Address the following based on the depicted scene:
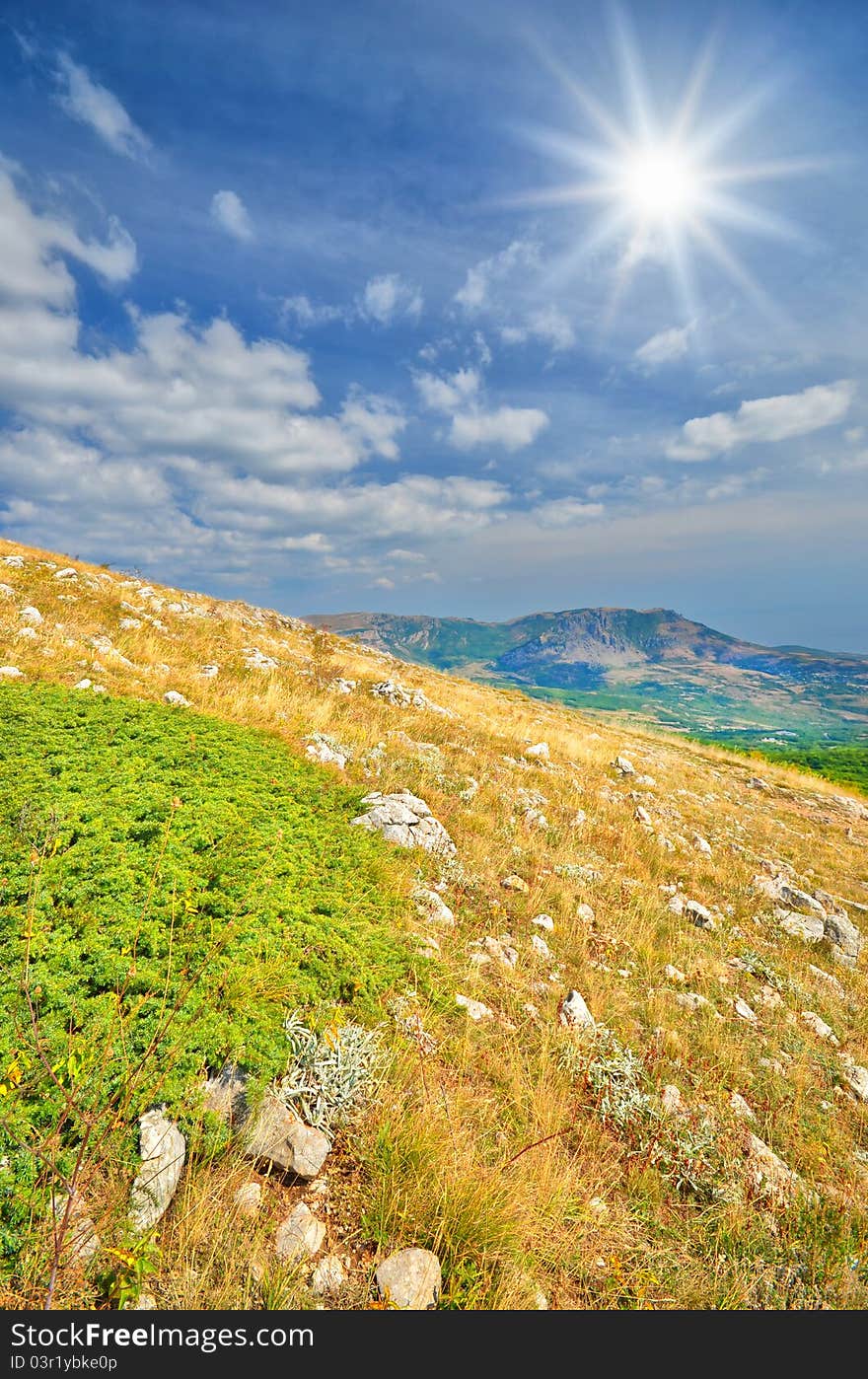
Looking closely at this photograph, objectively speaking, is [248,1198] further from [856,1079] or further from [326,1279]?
[856,1079]

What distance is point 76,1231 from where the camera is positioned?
269 cm

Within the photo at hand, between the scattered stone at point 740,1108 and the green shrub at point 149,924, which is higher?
the green shrub at point 149,924

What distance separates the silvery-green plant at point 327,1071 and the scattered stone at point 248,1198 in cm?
44

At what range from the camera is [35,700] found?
8109 mm

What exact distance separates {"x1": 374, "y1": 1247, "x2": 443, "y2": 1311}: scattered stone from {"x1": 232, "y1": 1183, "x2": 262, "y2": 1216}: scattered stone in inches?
32.0

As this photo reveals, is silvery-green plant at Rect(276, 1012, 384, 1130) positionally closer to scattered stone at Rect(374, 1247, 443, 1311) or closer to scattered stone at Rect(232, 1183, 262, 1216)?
scattered stone at Rect(232, 1183, 262, 1216)

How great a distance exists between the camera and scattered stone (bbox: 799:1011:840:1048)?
6.70 meters

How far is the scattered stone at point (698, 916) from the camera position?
879 cm

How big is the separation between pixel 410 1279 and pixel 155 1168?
1625mm

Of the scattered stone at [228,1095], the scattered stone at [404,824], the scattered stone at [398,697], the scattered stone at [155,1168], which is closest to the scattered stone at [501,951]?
the scattered stone at [404,824]

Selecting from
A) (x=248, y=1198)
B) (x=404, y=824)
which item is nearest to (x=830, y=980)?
(x=404, y=824)

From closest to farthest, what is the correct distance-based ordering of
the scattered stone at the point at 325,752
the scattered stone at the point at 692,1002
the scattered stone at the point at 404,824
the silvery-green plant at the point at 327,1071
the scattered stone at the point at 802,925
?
the silvery-green plant at the point at 327,1071 < the scattered stone at the point at 692,1002 < the scattered stone at the point at 404,824 < the scattered stone at the point at 802,925 < the scattered stone at the point at 325,752

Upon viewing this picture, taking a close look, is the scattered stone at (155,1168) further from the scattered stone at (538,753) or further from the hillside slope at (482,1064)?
the scattered stone at (538,753)
